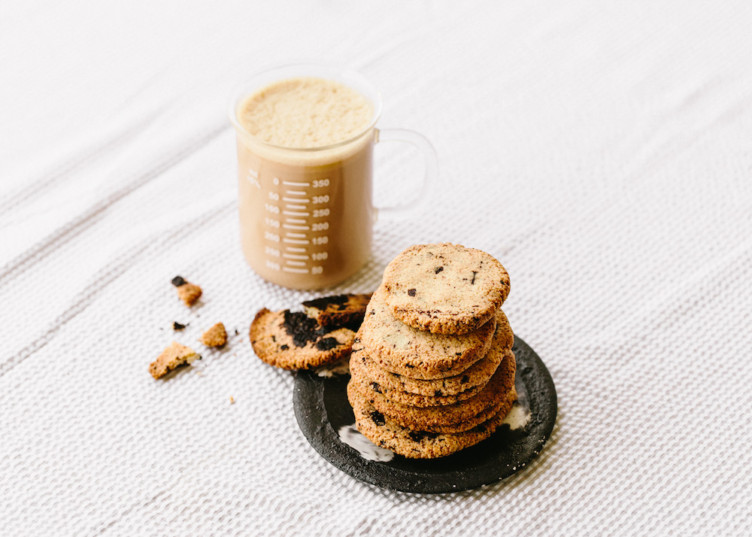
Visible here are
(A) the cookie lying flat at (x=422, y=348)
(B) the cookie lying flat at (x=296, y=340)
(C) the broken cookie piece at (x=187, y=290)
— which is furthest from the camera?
(C) the broken cookie piece at (x=187, y=290)

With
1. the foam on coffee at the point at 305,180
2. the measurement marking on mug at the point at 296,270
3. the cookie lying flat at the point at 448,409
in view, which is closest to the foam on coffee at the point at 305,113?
the foam on coffee at the point at 305,180

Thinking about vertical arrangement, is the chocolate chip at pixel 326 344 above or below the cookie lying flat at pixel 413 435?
above

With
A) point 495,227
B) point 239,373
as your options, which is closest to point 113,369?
point 239,373

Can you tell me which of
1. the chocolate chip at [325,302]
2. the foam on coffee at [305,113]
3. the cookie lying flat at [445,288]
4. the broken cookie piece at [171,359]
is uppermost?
the foam on coffee at [305,113]

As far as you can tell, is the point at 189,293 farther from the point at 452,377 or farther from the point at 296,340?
the point at 452,377

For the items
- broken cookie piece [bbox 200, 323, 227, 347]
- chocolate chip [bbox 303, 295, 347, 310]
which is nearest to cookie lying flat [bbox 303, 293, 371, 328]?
chocolate chip [bbox 303, 295, 347, 310]

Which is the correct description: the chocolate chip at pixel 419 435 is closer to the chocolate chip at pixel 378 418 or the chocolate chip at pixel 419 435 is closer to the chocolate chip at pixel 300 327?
the chocolate chip at pixel 378 418

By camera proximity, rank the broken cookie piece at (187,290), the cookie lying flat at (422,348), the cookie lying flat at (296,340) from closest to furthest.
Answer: the cookie lying flat at (422,348) → the cookie lying flat at (296,340) → the broken cookie piece at (187,290)

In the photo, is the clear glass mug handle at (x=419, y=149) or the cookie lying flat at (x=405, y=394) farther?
the clear glass mug handle at (x=419, y=149)
